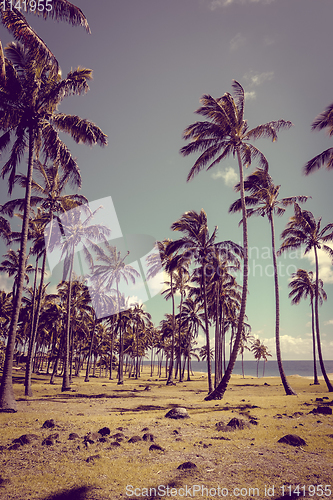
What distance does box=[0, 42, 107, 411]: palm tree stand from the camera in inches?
501

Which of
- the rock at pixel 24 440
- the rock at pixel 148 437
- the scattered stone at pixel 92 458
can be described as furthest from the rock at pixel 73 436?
the rock at pixel 148 437

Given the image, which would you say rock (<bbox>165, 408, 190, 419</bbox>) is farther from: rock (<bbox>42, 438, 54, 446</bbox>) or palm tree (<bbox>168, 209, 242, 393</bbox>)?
palm tree (<bbox>168, 209, 242, 393</bbox>)

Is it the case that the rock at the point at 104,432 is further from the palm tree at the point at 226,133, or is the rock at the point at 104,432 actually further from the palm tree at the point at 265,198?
the palm tree at the point at 265,198

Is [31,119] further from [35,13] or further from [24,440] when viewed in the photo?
[24,440]

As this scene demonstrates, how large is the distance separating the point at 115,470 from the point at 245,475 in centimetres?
246

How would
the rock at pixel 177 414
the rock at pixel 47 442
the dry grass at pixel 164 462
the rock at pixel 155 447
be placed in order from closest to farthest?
the dry grass at pixel 164 462 → the rock at pixel 155 447 → the rock at pixel 47 442 → the rock at pixel 177 414

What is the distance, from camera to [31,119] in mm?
13852

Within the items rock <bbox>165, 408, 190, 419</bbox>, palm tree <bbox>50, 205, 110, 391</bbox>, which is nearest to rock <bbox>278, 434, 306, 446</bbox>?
rock <bbox>165, 408, 190, 419</bbox>

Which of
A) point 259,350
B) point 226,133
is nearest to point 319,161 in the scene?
point 226,133

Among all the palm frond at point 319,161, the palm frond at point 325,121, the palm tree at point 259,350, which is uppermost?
the palm frond at point 325,121

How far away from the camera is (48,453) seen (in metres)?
6.45

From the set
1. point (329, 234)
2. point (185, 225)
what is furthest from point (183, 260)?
point (329, 234)

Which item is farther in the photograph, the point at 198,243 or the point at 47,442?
the point at 198,243

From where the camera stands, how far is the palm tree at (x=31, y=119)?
12.7 m
